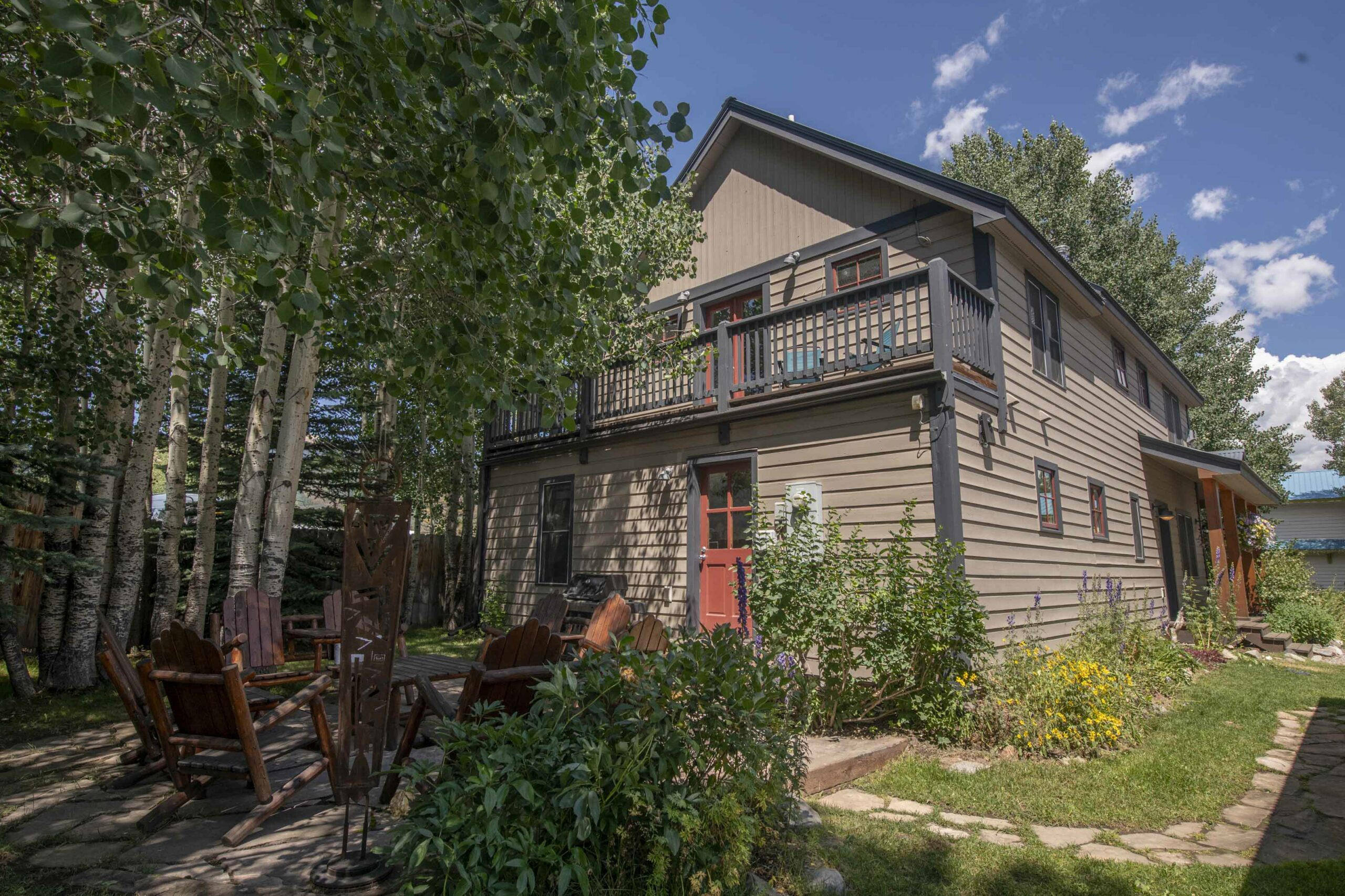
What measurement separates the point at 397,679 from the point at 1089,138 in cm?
2844

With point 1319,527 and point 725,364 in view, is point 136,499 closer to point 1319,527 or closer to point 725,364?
point 725,364

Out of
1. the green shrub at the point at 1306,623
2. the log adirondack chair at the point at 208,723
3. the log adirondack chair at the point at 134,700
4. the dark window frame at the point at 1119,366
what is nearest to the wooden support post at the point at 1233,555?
the green shrub at the point at 1306,623

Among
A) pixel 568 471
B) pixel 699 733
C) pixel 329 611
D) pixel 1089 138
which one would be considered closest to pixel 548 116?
pixel 699 733

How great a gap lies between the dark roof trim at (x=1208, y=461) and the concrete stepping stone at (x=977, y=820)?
33.1 ft

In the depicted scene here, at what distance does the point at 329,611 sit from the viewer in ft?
22.2

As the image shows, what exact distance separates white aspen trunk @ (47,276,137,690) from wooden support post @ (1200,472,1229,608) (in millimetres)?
15270

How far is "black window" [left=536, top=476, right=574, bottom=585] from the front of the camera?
1039 cm

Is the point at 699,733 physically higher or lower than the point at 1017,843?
higher

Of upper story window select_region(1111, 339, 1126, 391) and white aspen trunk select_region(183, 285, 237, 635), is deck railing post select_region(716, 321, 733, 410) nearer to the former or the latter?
white aspen trunk select_region(183, 285, 237, 635)

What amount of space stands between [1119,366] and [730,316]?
778 centimetres

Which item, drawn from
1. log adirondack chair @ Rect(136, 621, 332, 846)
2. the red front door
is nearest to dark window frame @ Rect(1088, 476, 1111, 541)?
the red front door

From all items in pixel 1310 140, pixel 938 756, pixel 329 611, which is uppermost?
pixel 1310 140

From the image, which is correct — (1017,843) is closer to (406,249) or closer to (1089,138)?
(406,249)

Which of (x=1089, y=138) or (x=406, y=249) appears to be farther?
(x=1089, y=138)
